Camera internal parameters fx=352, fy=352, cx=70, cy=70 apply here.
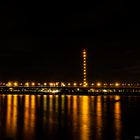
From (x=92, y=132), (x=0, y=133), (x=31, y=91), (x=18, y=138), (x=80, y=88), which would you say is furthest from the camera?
(x=31, y=91)

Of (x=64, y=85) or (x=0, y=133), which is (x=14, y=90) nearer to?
(x=64, y=85)

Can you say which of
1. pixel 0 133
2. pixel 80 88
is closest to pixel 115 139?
pixel 0 133

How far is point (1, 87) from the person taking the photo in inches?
3856

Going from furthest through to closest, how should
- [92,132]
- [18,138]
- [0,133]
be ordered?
[92,132]
[0,133]
[18,138]

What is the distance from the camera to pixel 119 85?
95.8 m

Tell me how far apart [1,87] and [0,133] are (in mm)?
82341

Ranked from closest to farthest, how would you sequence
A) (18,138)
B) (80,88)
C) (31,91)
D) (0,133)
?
(18,138) < (0,133) < (80,88) < (31,91)

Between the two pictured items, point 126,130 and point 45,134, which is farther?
point 126,130

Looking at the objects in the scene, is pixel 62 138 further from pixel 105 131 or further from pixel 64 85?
A: pixel 64 85

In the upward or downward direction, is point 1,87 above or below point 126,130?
above

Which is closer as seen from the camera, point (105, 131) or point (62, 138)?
point (62, 138)

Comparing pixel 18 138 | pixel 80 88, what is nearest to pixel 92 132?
pixel 18 138

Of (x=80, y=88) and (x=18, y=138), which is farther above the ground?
(x=80, y=88)

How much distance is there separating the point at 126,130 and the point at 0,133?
6850mm
